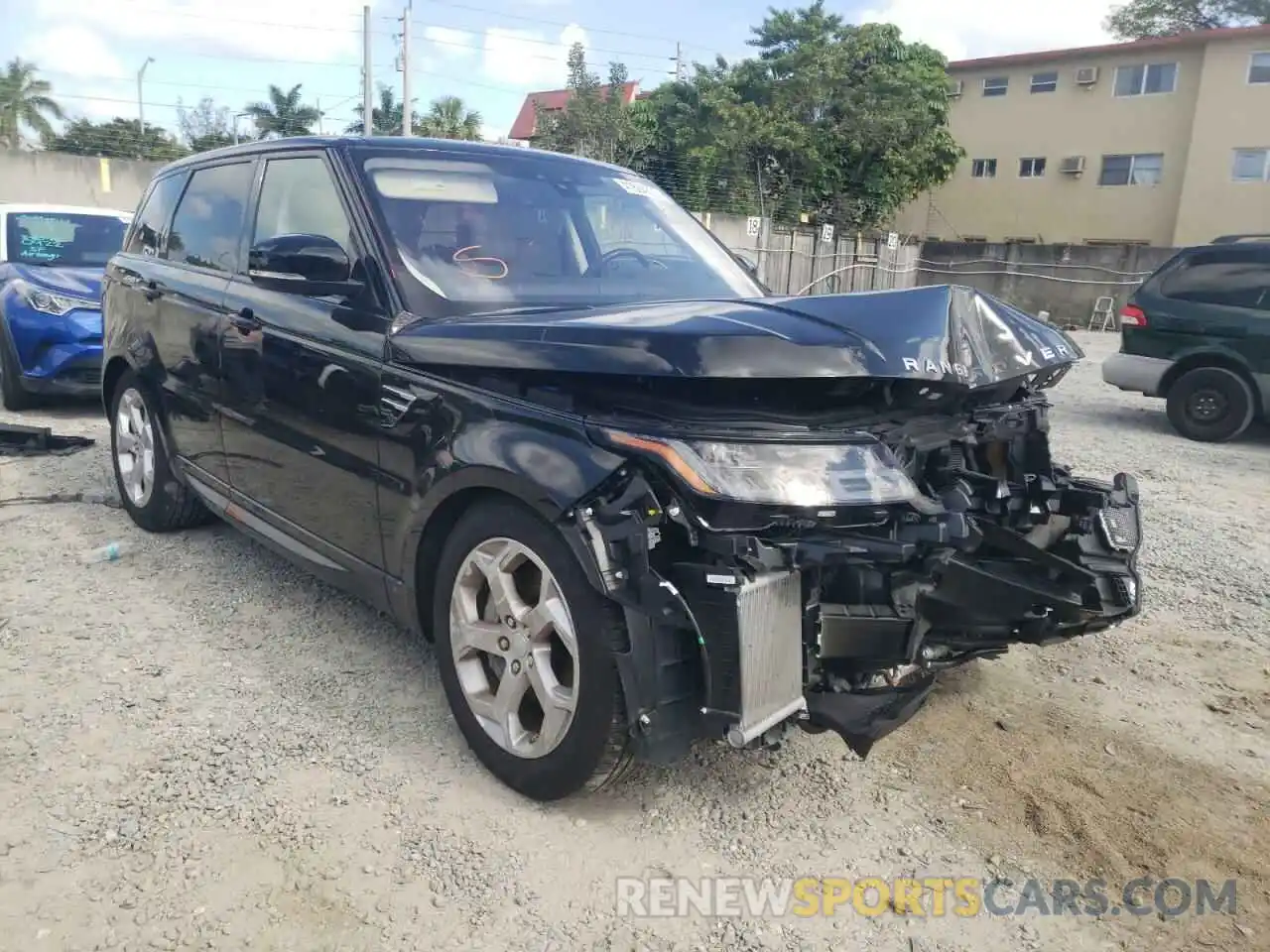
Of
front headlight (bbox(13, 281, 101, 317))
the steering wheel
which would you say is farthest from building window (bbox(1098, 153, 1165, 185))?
the steering wheel

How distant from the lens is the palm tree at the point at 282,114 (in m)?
31.8

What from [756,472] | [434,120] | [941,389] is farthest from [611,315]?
[434,120]

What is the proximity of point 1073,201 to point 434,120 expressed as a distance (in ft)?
73.9

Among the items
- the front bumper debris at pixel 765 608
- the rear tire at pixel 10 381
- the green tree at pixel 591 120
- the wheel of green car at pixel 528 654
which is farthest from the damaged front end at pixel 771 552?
the green tree at pixel 591 120

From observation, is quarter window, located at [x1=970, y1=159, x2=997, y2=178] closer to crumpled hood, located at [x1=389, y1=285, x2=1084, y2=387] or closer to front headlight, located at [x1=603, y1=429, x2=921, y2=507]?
crumpled hood, located at [x1=389, y1=285, x2=1084, y2=387]

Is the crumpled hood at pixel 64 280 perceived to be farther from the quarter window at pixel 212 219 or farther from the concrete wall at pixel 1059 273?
the concrete wall at pixel 1059 273

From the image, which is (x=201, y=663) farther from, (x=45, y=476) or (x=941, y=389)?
(x=45, y=476)

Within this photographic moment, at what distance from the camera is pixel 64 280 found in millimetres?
7781

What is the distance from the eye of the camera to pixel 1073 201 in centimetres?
3444

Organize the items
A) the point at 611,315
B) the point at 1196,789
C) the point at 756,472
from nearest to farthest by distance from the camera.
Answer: the point at 756,472, the point at 611,315, the point at 1196,789

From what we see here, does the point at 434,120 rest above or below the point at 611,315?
above

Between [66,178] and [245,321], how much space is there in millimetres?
17382

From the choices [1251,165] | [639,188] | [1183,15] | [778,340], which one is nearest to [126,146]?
[639,188]

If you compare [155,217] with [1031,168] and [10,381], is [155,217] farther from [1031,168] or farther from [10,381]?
[1031,168]
